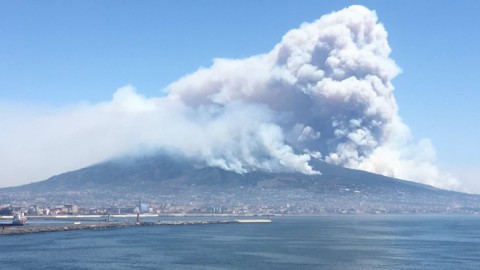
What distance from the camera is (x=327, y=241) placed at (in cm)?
11425

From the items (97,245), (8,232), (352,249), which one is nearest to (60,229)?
(8,232)

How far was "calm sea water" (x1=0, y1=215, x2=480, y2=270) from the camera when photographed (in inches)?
3125

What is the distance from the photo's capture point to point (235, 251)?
9494 cm

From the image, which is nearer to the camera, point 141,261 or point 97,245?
point 141,261

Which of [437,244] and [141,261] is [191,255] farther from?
[437,244]

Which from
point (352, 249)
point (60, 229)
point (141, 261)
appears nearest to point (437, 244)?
point (352, 249)

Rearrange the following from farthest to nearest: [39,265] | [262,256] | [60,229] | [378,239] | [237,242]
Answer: [60,229] < [378,239] < [237,242] < [262,256] < [39,265]

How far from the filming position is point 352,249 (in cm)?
9938

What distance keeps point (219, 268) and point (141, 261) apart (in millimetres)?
11521

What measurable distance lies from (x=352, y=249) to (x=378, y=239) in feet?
74.0

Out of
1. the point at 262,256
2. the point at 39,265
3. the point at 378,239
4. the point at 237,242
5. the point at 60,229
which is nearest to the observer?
the point at 39,265

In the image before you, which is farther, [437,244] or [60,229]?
[60,229]

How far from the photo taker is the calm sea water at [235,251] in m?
79.4

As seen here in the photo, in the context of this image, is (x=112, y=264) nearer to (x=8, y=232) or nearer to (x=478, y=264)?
(x=478, y=264)
